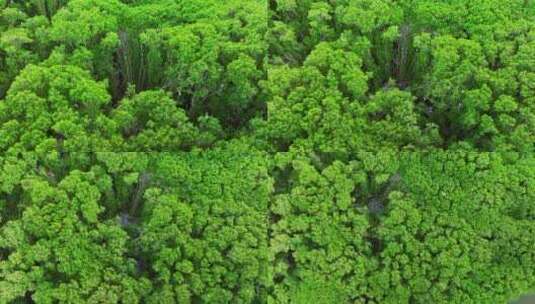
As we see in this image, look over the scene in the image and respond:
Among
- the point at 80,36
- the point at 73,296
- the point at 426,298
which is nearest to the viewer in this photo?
the point at 73,296

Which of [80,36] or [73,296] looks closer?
[73,296]

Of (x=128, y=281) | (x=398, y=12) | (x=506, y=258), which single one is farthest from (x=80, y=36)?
(x=506, y=258)

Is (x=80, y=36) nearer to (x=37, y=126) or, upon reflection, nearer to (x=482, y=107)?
(x=37, y=126)

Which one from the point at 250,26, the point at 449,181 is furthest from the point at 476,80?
the point at 250,26

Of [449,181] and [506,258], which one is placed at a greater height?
[449,181]

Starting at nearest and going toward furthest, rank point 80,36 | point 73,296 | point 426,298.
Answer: point 73,296
point 426,298
point 80,36

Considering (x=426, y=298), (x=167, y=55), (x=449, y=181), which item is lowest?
(x=426, y=298)

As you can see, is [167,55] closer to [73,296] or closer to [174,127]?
[174,127]
